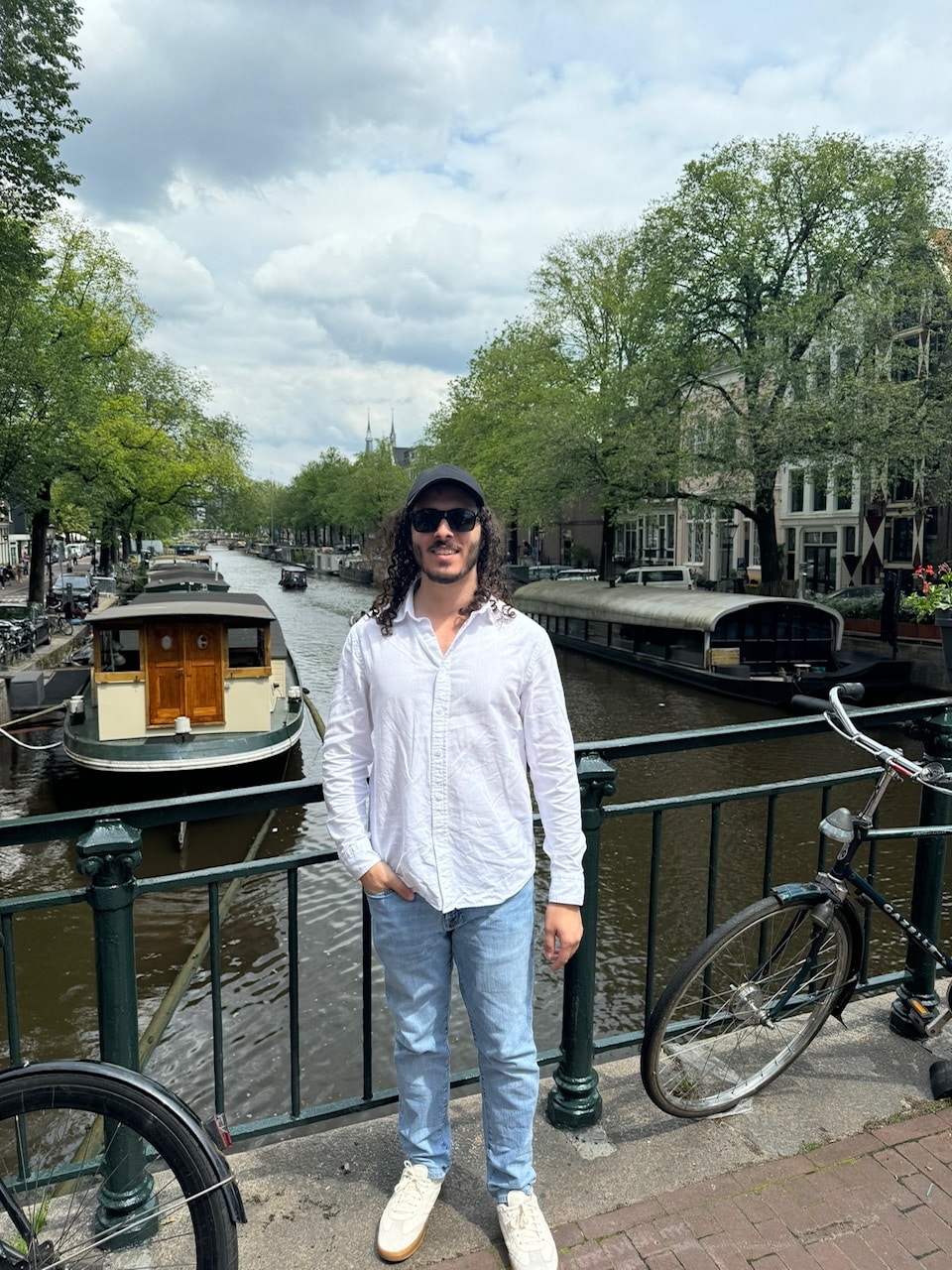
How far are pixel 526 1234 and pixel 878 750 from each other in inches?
67.2

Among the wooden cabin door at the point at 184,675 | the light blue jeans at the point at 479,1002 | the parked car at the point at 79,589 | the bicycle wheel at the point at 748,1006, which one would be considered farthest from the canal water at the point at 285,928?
the parked car at the point at 79,589

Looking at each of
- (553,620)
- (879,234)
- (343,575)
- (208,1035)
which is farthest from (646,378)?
(343,575)

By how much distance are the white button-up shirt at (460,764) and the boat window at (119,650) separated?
11.1 meters

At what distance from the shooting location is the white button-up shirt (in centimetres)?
227

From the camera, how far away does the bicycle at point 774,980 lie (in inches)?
114

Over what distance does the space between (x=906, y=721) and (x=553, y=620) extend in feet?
93.2

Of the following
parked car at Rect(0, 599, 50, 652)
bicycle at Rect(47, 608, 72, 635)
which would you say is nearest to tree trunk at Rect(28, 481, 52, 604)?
bicycle at Rect(47, 608, 72, 635)

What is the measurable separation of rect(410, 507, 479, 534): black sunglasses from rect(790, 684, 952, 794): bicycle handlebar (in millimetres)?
1297

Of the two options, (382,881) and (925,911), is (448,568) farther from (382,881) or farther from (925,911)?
(925,911)

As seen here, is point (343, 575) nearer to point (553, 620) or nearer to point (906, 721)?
point (553, 620)

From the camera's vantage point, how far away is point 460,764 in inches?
89.9

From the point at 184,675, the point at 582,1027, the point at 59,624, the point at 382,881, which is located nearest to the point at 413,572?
the point at 382,881

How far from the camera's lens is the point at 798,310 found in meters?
21.4

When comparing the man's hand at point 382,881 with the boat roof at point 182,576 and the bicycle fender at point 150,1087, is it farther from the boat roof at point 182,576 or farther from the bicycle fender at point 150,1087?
the boat roof at point 182,576
